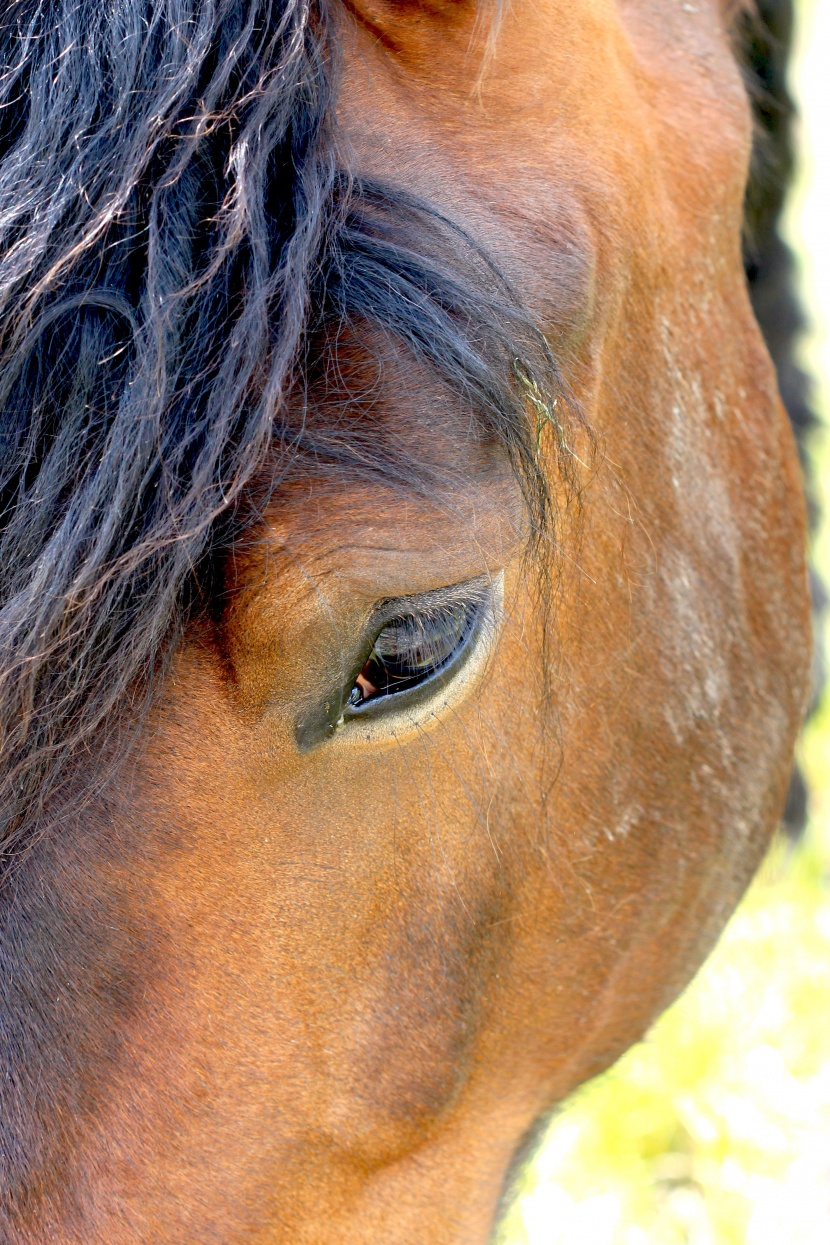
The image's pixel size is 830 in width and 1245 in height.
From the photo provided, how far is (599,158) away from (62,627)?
61cm

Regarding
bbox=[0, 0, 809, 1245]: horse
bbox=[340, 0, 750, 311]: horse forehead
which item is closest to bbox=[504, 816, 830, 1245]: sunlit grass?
bbox=[0, 0, 809, 1245]: horse

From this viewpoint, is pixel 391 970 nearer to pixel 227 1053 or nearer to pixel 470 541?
pixel 227 1053

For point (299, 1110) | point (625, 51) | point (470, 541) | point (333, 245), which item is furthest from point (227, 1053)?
point (625, 51)

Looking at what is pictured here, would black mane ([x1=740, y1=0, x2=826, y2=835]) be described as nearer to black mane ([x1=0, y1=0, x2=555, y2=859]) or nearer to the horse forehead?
the horse forehead

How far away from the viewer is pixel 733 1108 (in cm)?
227

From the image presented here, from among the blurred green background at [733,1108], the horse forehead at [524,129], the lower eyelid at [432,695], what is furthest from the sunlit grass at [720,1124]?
the horse forehead at [524,129]

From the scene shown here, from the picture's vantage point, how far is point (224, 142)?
0.86 metres

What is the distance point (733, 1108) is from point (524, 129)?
6.36 ft

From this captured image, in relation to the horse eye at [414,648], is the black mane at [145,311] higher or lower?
higher

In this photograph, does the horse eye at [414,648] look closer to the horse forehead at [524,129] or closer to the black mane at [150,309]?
the black mane at [150,309]

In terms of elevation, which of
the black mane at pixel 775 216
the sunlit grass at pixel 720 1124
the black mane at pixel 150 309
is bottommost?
the sunlit grass at pixel 720 1124

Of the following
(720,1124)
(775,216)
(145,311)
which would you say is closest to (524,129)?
(145,311)

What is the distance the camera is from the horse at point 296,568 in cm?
81

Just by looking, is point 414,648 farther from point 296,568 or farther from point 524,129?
point 524,129
